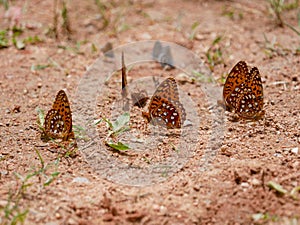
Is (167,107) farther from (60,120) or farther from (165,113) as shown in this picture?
(60,120)

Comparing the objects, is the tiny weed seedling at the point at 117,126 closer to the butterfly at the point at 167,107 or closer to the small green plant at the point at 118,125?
the small green plant at the point at 118,125

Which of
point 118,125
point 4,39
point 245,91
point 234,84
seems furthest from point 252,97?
point 4,39

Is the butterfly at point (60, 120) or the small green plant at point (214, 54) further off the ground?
the small green plant at point (214, 54)

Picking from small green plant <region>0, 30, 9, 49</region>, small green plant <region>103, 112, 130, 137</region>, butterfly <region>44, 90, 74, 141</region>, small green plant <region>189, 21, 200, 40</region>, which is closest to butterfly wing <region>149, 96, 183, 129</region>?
small green plant <region>103, 112, 130, 137</region>

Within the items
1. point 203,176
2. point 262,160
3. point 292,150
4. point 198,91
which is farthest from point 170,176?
point 198,91

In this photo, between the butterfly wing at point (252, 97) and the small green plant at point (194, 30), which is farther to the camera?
the small green plant at point (194, 30)

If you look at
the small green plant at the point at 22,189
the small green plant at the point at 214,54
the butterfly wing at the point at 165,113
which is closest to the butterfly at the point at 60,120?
the small green plant at the point at 22,189

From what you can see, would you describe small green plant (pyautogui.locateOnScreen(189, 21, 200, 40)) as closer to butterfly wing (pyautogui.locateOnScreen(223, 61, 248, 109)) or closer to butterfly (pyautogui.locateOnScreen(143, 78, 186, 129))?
butterfly wing (pyautogui.locateOnScreen(223, 61, 248, 109))
